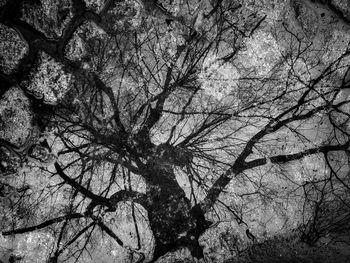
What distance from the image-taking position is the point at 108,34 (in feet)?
9.84

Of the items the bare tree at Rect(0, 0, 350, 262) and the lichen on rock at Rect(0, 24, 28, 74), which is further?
the bare tree at Rect(0, 0, 350, 262)

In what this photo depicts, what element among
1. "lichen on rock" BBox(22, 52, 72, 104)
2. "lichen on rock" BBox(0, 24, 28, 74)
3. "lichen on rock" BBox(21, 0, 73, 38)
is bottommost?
"lichen on rock" BBox(22, 52, 72, 104)

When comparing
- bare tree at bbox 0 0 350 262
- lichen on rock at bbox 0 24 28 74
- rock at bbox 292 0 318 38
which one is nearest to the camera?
lichen on rock at bbox 0 24 28 74

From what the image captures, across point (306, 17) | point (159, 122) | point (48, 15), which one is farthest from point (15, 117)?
point (306, 17)

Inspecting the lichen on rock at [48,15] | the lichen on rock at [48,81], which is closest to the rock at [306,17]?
the lichen on rock at [48,15]

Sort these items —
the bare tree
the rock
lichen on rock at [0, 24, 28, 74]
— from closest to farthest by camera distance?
lichen on rock at [0, 24, 28, 74] < the bare tree < the rock

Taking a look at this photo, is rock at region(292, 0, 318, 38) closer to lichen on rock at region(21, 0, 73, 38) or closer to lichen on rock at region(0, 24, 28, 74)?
lichen on rock at region(21, 0, 73, 38)

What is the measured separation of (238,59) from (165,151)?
1.30m

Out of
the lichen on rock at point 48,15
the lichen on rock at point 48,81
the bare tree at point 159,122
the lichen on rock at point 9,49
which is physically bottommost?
the bare tree at point 159,122

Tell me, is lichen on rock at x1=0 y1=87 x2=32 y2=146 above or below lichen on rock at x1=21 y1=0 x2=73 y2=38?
below

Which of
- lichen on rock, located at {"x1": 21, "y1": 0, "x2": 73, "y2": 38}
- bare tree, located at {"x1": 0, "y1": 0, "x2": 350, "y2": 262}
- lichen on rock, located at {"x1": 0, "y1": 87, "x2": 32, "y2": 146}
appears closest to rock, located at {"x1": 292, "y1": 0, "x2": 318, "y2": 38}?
Answer: bare tree, located at {"x1": 0, "y1": 0, "x2": 350, "y2": 262}

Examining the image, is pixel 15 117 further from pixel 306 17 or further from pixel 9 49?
pixel 306 17

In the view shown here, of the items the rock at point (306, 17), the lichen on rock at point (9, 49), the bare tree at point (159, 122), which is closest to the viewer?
the lichen on rock at point (9, 49)

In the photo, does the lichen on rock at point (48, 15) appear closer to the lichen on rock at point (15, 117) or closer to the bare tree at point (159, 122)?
the bare tree at point (159, 122)
